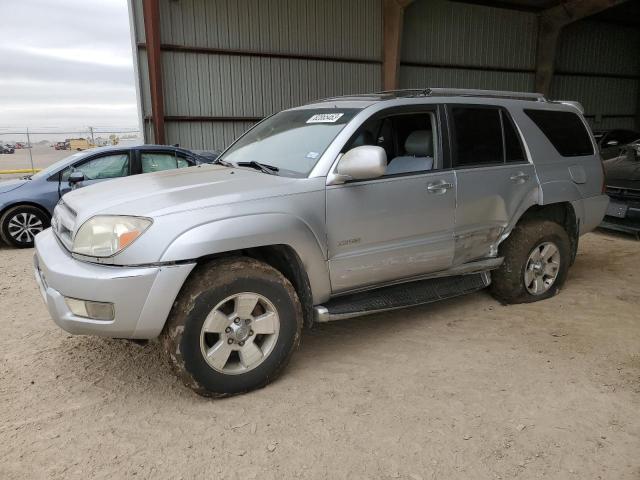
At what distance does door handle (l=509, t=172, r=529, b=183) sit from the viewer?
418cm

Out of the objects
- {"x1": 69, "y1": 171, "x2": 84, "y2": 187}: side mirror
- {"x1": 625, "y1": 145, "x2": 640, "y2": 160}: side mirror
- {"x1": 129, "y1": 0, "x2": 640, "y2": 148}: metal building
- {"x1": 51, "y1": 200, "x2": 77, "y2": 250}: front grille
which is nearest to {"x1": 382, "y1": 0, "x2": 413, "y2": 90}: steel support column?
{"x1": 129, "y1": 0, "x2": 640, "y2": 148}: metal building

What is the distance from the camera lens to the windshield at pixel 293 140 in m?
3.43

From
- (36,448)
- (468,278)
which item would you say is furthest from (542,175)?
(36,448)

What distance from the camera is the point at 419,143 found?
396 cm

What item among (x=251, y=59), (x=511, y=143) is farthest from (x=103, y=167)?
(x=251, y=59)

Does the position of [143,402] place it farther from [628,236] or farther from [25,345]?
[628,236]

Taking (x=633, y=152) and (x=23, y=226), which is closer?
(x=23, y=226)

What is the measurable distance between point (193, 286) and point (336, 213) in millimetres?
1006

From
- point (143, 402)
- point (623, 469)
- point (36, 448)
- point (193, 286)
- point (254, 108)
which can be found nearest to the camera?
point (623, 469)

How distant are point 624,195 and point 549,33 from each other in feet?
42.8

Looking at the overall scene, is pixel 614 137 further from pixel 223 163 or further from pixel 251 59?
pixel 223 163

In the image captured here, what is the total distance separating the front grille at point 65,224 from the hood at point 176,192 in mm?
53

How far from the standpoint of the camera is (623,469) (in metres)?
2.42

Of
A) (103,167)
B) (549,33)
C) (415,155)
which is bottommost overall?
(103,167)
